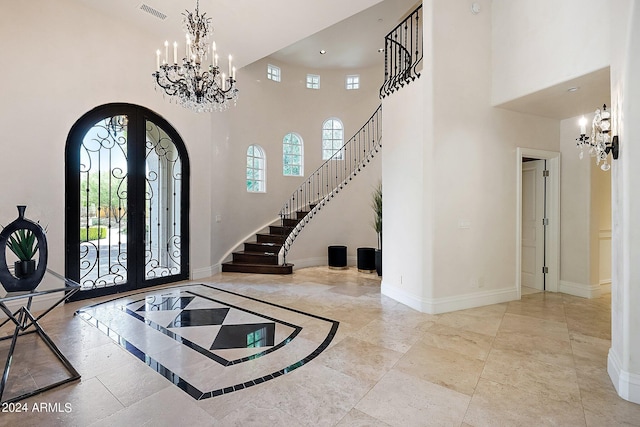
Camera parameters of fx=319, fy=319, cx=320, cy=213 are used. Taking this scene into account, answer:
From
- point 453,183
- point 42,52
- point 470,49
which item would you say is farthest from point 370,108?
point 42,52

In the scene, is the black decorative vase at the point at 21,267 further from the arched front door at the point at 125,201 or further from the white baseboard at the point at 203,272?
the white baseboard at the point at 203,272

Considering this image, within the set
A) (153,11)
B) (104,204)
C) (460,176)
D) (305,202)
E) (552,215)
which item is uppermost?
(153,11)

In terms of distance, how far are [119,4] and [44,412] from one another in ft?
16.4

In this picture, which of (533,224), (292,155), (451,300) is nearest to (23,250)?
(451,300)

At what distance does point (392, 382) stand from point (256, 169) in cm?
621

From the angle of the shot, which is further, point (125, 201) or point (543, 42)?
point (125, 201)

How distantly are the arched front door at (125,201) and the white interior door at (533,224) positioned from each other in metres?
5.96

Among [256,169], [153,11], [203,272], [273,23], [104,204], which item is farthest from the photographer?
[256,169]

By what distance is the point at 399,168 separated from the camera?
15.3 ft

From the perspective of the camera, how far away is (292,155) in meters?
8.60

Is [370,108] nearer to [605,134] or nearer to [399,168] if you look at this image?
[399,168]

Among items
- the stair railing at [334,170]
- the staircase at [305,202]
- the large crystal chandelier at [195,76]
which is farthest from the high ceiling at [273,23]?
the staircase at [305,202]

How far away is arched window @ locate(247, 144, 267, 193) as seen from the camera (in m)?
7.65

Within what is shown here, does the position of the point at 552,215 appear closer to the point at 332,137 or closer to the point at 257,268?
the point at 257,268
